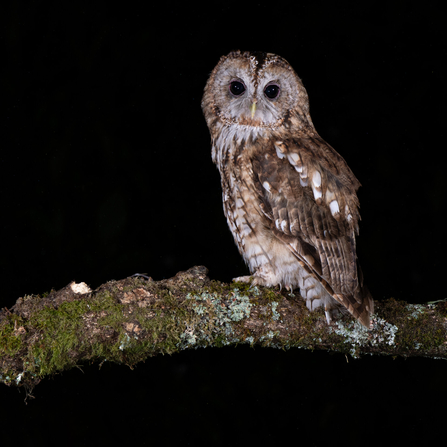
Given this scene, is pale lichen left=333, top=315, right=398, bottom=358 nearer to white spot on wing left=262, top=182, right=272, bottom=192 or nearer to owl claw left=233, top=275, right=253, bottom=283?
owl claw left=233, top=275, right=253, bottom=283

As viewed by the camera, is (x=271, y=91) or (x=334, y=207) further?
(x=271, y=91)

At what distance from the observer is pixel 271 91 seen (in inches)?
74.9

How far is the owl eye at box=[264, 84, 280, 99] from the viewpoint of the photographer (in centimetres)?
190

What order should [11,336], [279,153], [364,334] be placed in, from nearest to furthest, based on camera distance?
[11,336], [364,334], [279,153]

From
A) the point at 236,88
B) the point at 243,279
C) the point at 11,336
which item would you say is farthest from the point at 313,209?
the point at 11,336

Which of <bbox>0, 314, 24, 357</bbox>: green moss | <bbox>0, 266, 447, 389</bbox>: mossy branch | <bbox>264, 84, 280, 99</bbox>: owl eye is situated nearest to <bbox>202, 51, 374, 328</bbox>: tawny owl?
<bbox>264, 84, 280, 99</bbox>: owl eye

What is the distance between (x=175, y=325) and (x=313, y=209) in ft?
2.20

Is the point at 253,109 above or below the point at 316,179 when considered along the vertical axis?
above

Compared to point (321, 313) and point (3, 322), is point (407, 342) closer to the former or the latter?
point (321, 313)

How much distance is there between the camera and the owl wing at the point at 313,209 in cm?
170

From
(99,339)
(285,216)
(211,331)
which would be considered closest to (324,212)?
(285,216)

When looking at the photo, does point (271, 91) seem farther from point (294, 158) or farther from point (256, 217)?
point (256, 217)

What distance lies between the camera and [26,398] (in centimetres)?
147

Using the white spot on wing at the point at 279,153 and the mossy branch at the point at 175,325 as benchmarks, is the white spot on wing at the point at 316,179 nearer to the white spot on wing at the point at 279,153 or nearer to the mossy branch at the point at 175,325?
the white spot on wing at the point at 279,153
